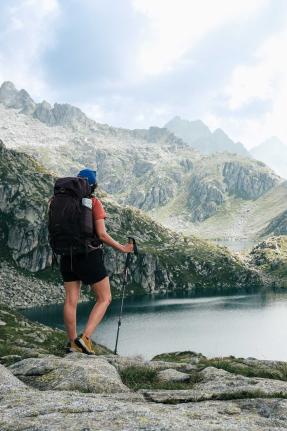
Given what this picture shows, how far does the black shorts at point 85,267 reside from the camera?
11911 millimetres

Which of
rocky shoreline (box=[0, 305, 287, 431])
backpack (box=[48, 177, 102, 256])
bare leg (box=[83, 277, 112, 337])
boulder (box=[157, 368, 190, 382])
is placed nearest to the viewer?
rocky shoreline (box=[0, 305, 287, 431])

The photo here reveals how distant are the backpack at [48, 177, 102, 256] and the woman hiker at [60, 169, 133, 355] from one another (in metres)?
0.45

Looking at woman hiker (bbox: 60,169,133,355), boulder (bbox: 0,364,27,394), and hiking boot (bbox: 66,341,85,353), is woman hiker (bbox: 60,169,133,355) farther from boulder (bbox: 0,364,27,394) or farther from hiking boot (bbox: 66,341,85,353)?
boulder (bbox: 0,364,27,394)

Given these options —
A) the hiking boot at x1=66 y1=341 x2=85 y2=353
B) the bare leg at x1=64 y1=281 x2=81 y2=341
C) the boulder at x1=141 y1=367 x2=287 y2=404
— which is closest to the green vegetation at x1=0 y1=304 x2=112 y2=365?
the hiking boot at x1=66 y1=341 x2=85 y2=353

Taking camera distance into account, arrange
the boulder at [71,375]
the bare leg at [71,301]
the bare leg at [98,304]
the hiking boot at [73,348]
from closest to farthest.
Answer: the boulder at [71,375] < the bare leg at [71,301] < the bare leg at [98,304] < the hiking boot at [73,348]

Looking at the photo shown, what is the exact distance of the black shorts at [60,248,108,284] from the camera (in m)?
11.9

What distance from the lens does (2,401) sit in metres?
6.84

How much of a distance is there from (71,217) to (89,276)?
1.97 metres

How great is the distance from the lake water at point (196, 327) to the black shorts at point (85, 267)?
70835 millimetres

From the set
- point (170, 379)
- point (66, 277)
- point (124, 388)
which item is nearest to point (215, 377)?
point (170, 379)

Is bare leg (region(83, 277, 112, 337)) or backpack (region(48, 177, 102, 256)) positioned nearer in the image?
backpack (region(48, 177, 102, 256))

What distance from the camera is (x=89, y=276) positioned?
12.1 meters

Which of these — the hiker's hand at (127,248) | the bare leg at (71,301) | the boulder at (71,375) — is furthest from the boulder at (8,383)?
the hiker's hand at (127,248)

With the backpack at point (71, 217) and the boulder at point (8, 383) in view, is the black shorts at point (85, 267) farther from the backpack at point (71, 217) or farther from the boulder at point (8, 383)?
the boulder at point (8, 383)
